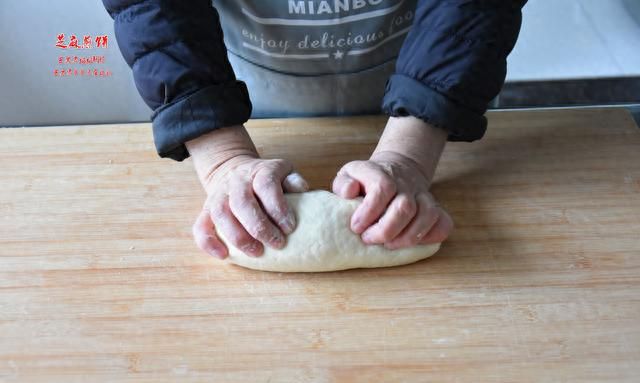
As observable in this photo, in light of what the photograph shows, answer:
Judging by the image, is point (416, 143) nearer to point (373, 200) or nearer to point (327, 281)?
point (373, 200)

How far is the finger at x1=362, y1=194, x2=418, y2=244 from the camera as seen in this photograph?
2.69ft

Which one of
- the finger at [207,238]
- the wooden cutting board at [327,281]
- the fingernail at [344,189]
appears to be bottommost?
the wooden cutting board at [327,281]

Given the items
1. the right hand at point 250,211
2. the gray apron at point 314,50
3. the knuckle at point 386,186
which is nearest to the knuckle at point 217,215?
the right hand at point 250,211

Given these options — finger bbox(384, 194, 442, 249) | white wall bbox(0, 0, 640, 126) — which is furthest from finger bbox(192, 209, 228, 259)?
white wall bbox(0, 0, 640, 126)

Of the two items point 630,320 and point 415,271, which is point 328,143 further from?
point 630,320

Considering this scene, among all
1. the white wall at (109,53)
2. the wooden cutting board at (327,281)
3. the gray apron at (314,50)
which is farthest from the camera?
the white wall at (109,53)

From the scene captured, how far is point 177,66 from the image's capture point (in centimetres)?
88

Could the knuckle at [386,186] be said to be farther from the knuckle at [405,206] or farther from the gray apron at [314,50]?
the gray apron at [314,50]

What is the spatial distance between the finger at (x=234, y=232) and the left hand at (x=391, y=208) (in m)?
0.14

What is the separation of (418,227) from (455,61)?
0.25m

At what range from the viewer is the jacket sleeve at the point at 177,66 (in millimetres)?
878

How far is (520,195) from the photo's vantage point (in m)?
0.97

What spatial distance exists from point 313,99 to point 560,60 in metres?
0.72

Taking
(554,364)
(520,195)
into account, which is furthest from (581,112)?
(554,364)
